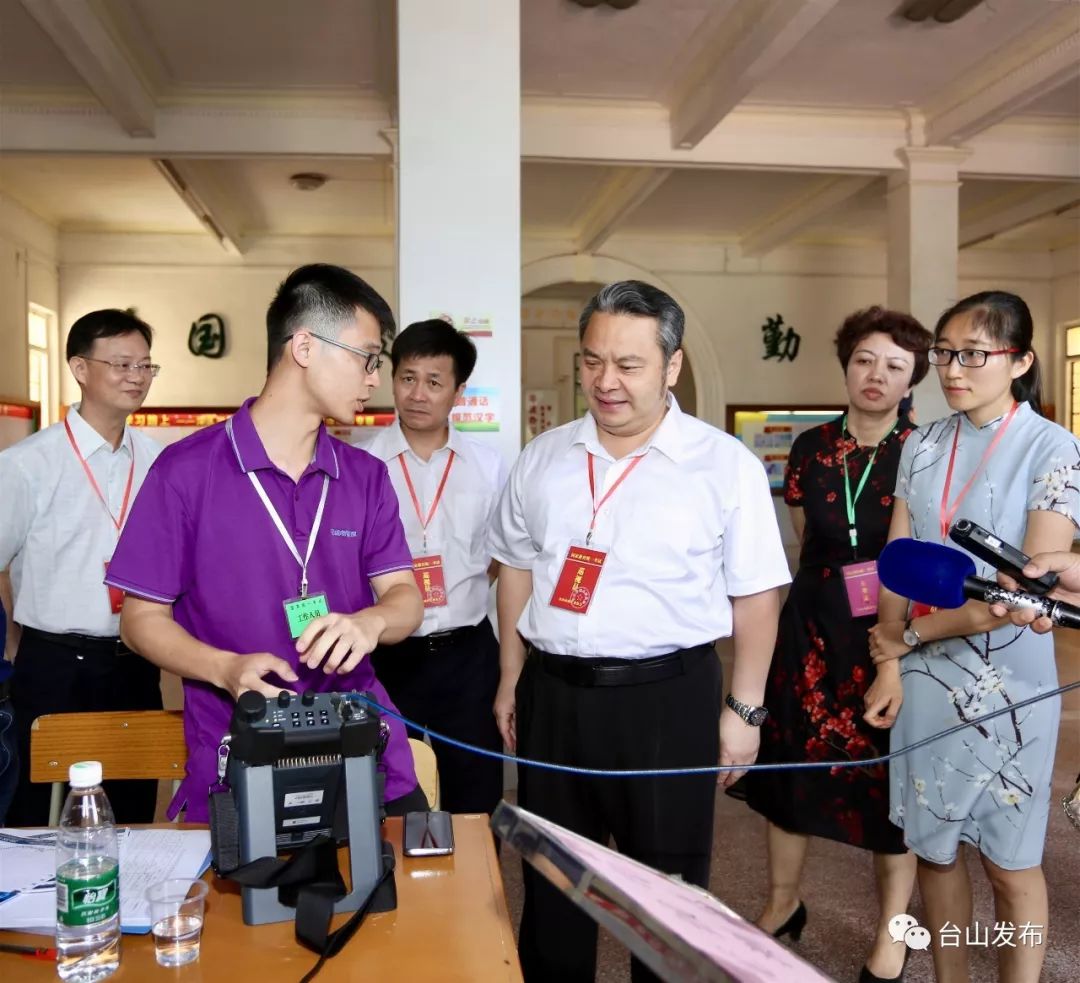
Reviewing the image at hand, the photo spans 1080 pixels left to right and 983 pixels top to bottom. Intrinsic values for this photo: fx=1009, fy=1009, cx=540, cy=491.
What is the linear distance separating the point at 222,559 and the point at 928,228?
6.38 metres

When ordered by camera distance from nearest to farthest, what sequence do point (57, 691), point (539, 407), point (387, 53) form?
point (57, 691) → point (387, 53) → point (539, 407)

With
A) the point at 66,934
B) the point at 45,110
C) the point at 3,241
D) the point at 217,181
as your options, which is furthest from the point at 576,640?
the point at 3,241

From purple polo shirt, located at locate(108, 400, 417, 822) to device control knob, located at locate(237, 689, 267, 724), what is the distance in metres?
0.51

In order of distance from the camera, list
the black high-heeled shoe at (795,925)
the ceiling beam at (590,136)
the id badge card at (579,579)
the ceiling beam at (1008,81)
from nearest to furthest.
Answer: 1. the id badge card at (579,579)
2. the black high-heeled shoe at (795,925)
3. the ceiling beam at (1008,81)
4. the ceiling beam at (590,136)

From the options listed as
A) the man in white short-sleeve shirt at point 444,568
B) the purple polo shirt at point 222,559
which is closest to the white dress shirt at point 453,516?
the man in white short-sleeve shirt at point 444,568

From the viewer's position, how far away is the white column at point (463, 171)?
362 centimetres

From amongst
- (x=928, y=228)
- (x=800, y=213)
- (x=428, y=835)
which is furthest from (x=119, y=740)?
(x=800, y=213)

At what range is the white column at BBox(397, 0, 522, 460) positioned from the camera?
362 cm

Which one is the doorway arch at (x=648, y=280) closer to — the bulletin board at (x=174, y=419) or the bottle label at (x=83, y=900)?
the bulletin board at (x=174, y=419)

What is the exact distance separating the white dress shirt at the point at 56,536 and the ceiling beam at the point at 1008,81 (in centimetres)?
526

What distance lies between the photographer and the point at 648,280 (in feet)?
36.1

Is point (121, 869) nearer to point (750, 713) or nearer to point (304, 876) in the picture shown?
point (304, 876)

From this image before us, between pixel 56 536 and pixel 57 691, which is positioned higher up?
pixel 56 536

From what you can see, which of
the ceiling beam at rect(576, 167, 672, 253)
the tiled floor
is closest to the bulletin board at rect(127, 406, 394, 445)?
the ceiling beam at rect(576, 167, 672, 253)
